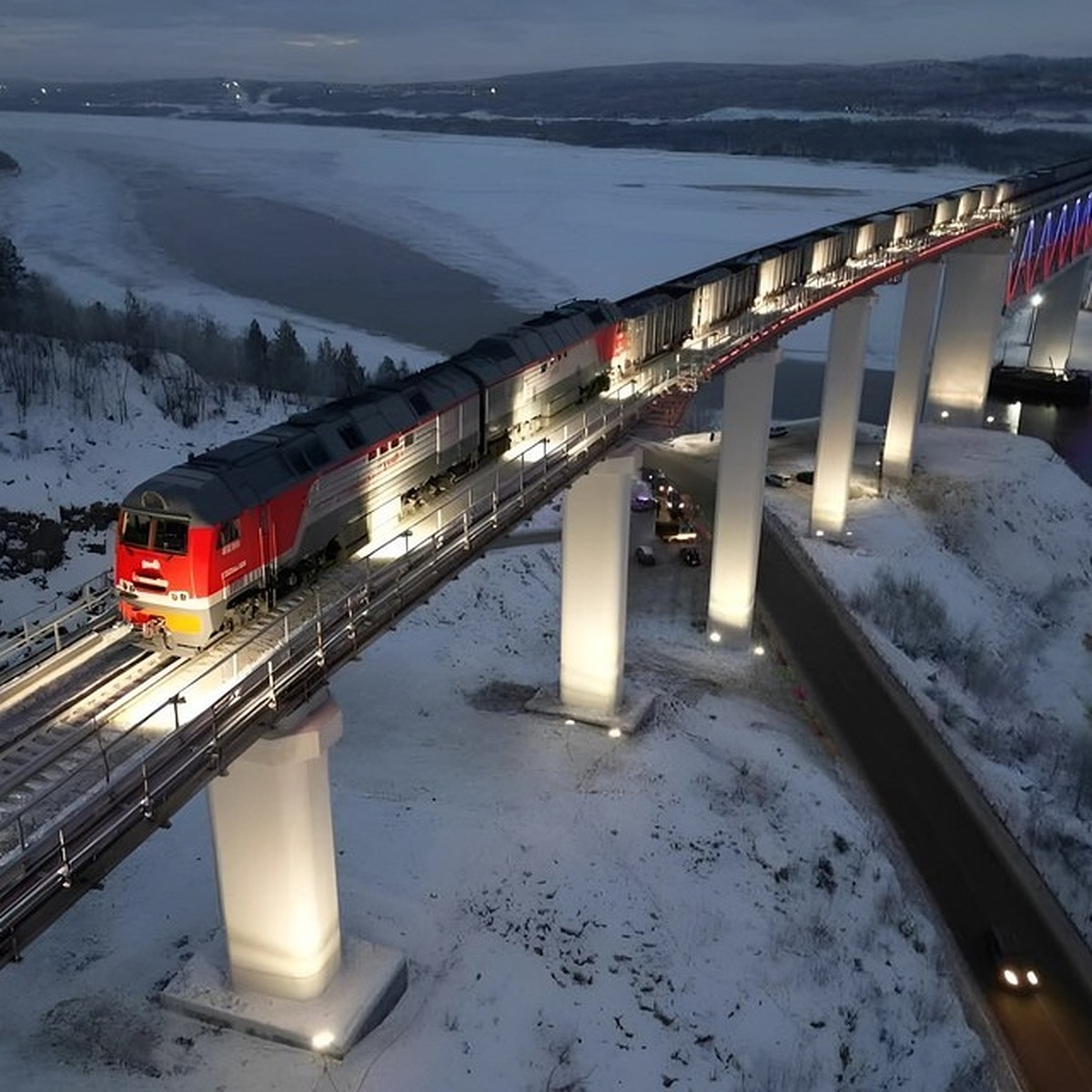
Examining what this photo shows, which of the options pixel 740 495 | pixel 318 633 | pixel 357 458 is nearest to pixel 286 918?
pixel 318 633

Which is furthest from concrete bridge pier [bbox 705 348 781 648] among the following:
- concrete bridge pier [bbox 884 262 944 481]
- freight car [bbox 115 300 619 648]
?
concrete bridge pier [bbox 884 262 944 481]

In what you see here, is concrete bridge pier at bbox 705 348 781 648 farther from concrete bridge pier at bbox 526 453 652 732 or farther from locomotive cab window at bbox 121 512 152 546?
locomotive cab window at bbox 121 512 152 546

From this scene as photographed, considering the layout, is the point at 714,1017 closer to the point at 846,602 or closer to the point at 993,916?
the point at 993,916

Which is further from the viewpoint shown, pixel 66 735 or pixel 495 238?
pixel 495 238

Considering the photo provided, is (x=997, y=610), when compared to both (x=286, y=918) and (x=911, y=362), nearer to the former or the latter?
(x=911, y=362)

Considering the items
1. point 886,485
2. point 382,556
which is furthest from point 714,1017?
point 886,485
